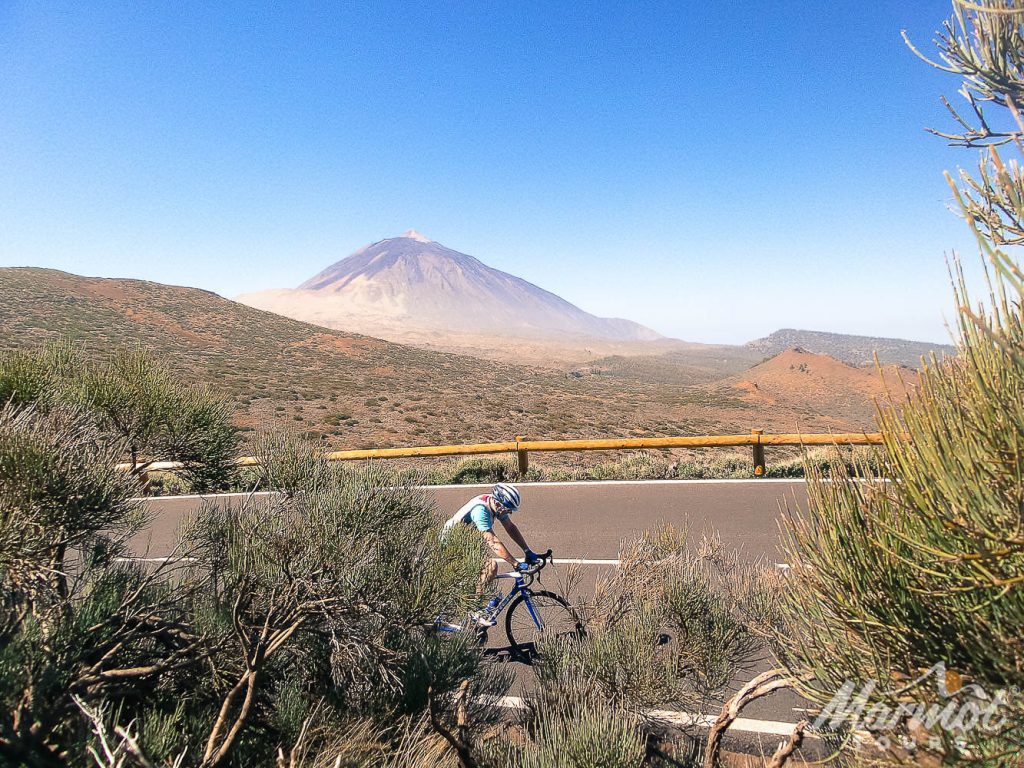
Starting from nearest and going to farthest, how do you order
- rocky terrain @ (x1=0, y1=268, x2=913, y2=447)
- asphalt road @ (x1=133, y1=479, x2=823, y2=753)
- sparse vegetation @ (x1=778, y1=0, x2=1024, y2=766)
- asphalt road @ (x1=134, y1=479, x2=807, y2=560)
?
sparse vegetation @ (x1=778, y1=0, x2=1024, y2=766) → asphalt road @ (x1=133, y1=479, x2=823, y2=753) → asphalt road @ (x1=134, y1=479, x2=807, y2=560) → rocky terrain @ (x1=0, y1=268, x2=913, y2=447)

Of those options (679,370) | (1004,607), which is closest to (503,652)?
(1004,607)

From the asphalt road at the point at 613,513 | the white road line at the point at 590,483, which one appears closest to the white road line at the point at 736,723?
the asphalt road at the point at 613,513

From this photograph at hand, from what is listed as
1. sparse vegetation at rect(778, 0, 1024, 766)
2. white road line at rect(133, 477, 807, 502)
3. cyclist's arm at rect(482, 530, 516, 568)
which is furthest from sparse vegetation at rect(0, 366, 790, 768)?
white road line at rect(133, 477, 807, 502)

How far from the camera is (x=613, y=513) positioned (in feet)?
30.2

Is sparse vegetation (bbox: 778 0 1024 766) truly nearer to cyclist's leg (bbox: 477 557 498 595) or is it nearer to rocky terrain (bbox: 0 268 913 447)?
cyclist's leg (bbox: 477 557 498 595)

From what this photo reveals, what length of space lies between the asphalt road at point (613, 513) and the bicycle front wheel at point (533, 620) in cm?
105

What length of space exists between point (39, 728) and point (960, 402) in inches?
126

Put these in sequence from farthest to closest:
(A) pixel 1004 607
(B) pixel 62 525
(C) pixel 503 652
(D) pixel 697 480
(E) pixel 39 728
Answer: (D) pixel 697 480 → (C) pixel 503 652 → (B) pixel 62 525 → (E) pixel 39 728 → (A) pixel 1004 607

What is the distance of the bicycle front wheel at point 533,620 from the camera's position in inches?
203

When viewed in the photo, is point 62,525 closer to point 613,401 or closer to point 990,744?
point 990,744

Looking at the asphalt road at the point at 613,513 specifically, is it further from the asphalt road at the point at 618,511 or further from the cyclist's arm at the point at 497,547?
the cyclist's arm at the point at 497,547

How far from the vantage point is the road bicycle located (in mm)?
5102

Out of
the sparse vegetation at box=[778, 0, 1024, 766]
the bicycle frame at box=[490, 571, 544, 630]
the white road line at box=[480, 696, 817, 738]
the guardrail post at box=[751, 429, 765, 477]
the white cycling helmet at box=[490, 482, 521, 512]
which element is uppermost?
the sparse vegetation at box=[778, 0, 1024, 766]

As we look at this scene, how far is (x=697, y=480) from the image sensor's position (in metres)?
10.8
